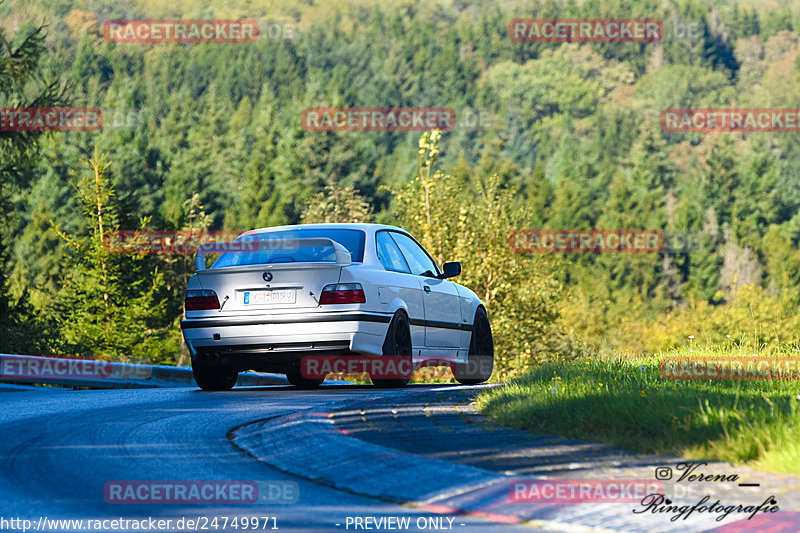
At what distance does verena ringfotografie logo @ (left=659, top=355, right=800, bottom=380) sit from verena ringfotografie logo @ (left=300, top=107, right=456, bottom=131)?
284ft

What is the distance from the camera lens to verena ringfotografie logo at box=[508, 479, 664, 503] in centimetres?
538

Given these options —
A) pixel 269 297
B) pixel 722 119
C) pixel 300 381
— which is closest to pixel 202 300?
pixel 269 297

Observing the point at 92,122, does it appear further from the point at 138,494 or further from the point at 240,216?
the point at 138,494

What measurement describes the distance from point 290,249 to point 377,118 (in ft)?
488

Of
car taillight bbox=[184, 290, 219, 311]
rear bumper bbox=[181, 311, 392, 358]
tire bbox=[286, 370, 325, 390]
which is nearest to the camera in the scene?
rear bumper bbox=[181, 311, 392, 358]

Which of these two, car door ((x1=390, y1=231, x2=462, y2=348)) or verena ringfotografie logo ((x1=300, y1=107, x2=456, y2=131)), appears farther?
verena ringfotografie logo ((x1=300, y1=107, x2=456, y2=131))

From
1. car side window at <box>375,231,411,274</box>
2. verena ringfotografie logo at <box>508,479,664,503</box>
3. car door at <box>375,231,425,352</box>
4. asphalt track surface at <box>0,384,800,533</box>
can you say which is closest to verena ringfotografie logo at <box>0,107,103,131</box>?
car side window at <box>375,231,411,274</box>

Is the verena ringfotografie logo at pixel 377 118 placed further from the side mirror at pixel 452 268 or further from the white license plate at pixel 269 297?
the white license plate at pixel 269 297

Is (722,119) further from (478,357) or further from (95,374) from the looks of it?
(95,374)

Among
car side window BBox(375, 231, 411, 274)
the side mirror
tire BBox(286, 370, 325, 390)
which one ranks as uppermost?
car side window BBox(375, 231, 411, 274)

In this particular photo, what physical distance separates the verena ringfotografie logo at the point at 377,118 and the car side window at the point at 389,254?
3359 inches

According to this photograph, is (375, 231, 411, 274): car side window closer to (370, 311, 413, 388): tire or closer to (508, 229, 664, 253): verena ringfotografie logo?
(370, 311, 413, 388): tire

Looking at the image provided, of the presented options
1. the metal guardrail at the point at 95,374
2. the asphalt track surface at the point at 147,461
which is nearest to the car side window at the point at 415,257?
the asphalt track surface at the point at 147,461

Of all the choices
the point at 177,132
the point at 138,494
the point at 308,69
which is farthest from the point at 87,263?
the point at 308,69
